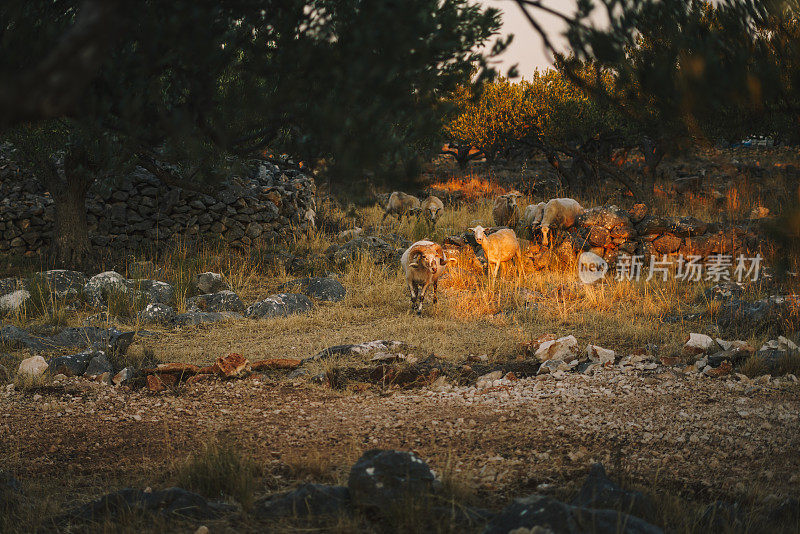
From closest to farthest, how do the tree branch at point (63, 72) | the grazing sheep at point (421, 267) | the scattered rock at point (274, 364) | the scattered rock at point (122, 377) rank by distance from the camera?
the tree branch at point (63, 72) < the scattered rock at point (122, 377) < the scattered rock at point (274, 364) < the grazing sheep at point (421, 267)

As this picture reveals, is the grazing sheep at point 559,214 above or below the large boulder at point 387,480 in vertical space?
above

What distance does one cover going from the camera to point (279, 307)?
925 centimetres

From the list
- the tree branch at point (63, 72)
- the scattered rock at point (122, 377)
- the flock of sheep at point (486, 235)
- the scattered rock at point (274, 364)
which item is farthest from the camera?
the flock of sheep at point (486, 235)

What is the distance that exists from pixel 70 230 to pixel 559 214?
8.87m

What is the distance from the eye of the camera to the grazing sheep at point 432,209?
16.0m

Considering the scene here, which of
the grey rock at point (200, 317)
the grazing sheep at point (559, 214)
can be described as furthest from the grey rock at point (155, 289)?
the grazing sheep at point (559, 214)

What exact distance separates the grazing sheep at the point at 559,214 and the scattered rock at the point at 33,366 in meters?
8.43

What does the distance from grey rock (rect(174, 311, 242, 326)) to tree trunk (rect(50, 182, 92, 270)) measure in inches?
148

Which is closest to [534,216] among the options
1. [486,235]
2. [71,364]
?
[486,235]

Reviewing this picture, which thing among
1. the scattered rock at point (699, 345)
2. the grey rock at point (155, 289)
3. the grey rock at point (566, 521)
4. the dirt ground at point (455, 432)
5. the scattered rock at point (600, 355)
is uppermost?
the grey rock at point (155, 289)

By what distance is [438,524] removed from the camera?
9.61 feet

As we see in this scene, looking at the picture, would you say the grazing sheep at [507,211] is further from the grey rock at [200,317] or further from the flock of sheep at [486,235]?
the grey rock at [200,317]

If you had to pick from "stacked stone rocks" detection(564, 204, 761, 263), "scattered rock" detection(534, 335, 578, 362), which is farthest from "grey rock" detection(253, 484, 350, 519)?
"stacked stone rocks" detection(564, 204, 761, 263)

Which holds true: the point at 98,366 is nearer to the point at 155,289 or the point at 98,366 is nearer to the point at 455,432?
the point at 155,289
